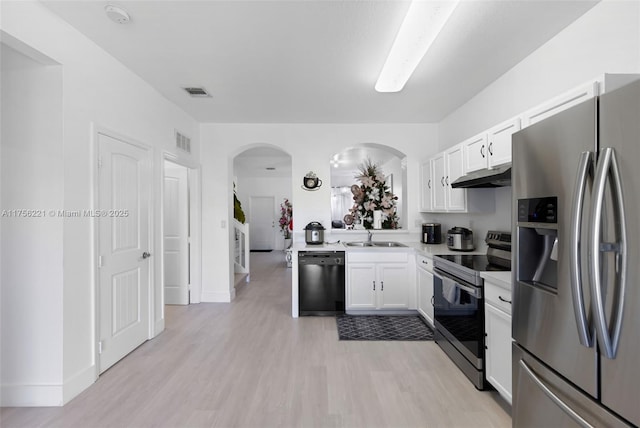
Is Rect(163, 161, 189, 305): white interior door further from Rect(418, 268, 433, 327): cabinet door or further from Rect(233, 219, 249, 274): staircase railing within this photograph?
Rect(418, 268, 433, 327): cabinet door

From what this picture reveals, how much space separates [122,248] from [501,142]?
11.5ft

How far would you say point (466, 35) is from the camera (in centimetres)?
240

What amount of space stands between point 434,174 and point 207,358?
3.42 meters

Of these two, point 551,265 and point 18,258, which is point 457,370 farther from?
point 18,258

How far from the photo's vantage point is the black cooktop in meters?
2.37

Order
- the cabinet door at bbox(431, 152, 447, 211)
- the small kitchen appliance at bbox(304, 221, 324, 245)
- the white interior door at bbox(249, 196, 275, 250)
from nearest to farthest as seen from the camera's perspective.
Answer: the cabinet door at bbox(431, 152, 447, 211) → the small kitchen appliance at bbox(304, 221, 324, 245) → the white interior door at bbox(249, 196, 275, 250)

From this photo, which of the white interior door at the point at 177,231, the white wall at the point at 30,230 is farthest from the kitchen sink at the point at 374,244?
the white wall at the point at 30,230

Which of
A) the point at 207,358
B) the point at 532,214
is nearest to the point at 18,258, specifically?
the point at 207,358

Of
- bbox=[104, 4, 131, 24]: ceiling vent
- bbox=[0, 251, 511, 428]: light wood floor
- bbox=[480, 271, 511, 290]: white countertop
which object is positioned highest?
bbox=[104, 4, 131, 24]: ceiling vent

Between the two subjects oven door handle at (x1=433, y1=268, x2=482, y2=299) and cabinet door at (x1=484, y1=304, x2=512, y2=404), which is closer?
cabinet door at (x1=484, y1=304, x2=512, y2=404)

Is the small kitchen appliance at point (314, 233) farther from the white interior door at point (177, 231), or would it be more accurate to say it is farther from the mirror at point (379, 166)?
the white interior door at point (177, 231)

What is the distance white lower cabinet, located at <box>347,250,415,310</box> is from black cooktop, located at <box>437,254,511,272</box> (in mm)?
943

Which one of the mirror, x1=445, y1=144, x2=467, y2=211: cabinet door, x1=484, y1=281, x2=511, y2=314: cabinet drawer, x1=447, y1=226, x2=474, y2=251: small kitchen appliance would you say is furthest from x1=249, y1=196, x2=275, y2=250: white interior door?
x1=484, y1=281, x2=511, y2=314: cabinet drawer

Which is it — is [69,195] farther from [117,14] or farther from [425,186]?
[425,186]
